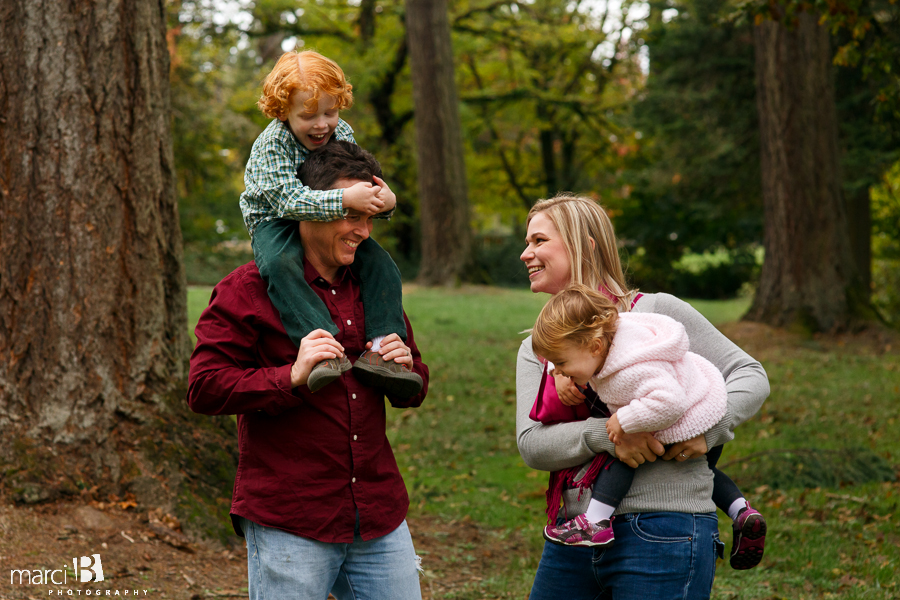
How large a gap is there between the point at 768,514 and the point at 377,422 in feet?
14.3

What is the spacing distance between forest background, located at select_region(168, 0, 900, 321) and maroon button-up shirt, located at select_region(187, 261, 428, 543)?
537 inches

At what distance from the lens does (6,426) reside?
426 cm

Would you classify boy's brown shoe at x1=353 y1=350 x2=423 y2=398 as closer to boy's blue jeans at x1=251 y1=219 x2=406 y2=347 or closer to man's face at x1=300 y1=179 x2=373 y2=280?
boy's blue jeans at x1=251 y1=219 x2=406 y2=347

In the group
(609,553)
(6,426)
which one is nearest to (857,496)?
(609,553)

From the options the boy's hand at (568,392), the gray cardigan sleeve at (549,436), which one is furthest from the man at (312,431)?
the boy's hand at (568,392)

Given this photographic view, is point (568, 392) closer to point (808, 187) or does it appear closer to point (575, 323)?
point (575, 323)

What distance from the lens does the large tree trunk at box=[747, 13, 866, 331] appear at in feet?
42.3

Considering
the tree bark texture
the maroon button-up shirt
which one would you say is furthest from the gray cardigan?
the tree bark texture

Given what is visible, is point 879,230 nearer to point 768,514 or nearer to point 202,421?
point 768,514

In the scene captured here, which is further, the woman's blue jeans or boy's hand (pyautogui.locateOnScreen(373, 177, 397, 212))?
boy's hand (pyautogui.locateOnScreen(373, 177, 397, 212))

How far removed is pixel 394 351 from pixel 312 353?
32 cm

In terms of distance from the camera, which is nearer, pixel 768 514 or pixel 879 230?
pixel 768 514

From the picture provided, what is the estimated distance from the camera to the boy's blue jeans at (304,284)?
2459 mm

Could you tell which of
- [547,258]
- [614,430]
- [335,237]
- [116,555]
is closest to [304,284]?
[335,237]
